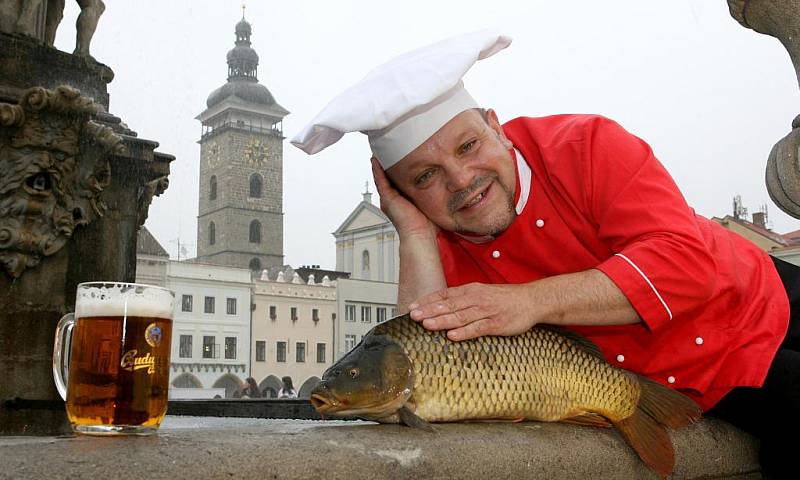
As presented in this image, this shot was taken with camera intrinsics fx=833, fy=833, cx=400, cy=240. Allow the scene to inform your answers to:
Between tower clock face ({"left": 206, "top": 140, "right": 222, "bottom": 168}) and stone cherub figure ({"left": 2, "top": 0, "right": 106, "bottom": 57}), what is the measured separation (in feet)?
272

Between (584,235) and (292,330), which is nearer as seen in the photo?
(584,235)

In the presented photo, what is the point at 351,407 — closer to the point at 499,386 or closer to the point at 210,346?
the point at 499,386

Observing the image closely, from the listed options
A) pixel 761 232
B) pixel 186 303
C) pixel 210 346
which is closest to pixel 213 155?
pixel 186 303

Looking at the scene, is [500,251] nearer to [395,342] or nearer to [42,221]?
[395,342]

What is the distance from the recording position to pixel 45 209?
3.88m

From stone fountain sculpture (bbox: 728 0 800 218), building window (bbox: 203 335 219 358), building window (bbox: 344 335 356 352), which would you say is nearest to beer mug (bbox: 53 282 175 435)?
stone fountain sculpture (bbox: 728 0 800 218)

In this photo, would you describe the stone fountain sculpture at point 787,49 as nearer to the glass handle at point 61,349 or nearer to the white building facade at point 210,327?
the glass handle at point 61,349

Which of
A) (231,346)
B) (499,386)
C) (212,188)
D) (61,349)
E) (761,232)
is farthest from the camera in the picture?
(212,188)

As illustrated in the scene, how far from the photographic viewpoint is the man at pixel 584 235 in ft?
7.03

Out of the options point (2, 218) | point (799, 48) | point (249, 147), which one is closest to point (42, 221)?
point (2, 218)

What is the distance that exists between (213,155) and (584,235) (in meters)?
88.5

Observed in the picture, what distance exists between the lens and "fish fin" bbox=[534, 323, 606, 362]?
2184mm

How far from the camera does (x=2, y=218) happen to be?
3781mm

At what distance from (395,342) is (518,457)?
0.38 m
